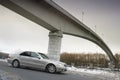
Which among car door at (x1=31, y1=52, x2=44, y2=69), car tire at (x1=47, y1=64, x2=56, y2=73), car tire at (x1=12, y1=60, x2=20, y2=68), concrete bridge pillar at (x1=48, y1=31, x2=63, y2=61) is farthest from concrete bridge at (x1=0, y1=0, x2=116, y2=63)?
car tire at (x1=47, y1=64, x2=56, y2=73)

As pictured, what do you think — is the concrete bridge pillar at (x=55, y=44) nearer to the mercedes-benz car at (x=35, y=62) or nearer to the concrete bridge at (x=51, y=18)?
the concrete bridge at (x=51, y=18)

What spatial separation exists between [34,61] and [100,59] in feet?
121

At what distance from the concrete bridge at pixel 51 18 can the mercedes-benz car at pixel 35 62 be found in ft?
19.2

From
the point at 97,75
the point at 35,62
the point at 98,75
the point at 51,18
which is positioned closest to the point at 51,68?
the point at 35,62

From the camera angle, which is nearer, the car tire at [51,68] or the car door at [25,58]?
the car tire at [51,68]

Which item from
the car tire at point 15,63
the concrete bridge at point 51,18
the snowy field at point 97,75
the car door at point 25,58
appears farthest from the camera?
the concrete bridge at point 51,18

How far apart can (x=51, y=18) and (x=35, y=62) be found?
8.74 metres

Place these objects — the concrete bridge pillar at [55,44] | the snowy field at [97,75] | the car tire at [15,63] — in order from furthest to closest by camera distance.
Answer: the concrete bridge pillar at [55,44] < the car tire at [15,63] < the snowy field at [97,75]

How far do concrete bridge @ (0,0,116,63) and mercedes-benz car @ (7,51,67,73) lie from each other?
586cm

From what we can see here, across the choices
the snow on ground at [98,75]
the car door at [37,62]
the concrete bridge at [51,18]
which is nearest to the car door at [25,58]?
the car door at [37,62]

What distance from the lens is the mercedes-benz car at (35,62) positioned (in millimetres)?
18159

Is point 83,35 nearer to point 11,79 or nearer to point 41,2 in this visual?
point 41,2

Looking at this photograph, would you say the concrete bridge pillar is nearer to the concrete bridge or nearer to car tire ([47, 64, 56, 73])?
the concrete bridge

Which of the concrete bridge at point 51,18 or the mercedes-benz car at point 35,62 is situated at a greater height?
the concrete bridge at point 51,18
